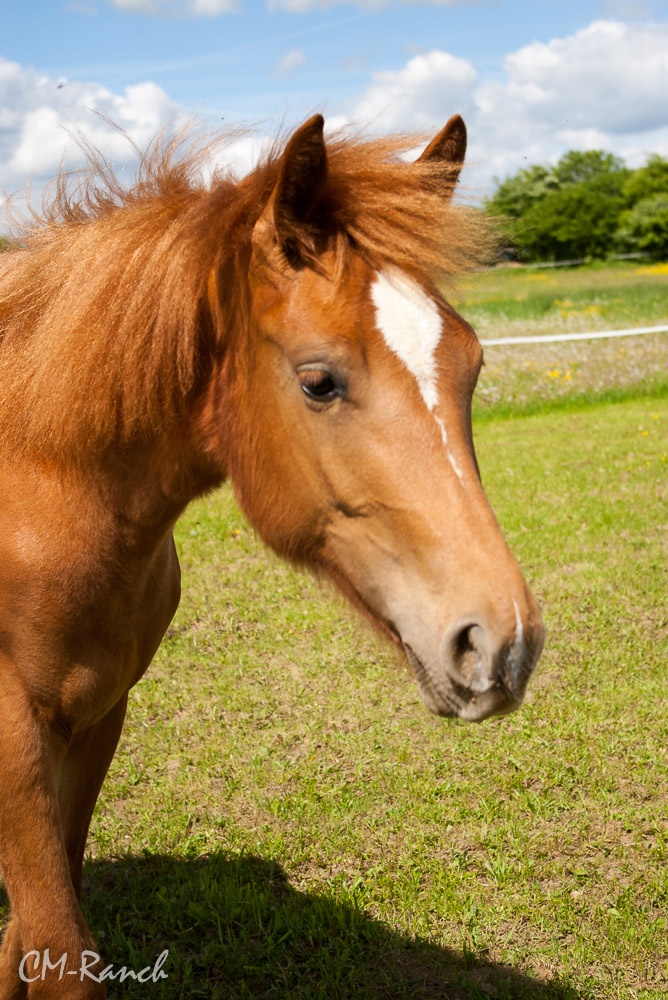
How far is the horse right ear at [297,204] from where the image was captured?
1.78 m

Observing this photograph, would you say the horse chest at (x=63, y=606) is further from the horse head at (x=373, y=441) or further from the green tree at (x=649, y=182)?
the green tree at (x=649, y=182)

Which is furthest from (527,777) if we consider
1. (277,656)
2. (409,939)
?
(277,656)

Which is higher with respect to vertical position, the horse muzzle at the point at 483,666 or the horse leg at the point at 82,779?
the horse muzzle at the point at 483,666

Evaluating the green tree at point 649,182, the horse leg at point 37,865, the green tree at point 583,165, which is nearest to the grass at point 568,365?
the horse leg at point 37,865

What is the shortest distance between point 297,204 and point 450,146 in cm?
56

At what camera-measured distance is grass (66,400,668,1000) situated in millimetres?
2848

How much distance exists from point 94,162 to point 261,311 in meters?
0.89

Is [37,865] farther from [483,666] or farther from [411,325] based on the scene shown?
[411,325]

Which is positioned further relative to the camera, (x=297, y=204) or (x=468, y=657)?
(x=297, y=204)

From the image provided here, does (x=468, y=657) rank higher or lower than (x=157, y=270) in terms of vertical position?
lower

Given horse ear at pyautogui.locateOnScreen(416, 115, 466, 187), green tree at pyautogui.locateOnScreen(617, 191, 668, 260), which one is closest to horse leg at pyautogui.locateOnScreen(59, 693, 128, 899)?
horse ear at pyautogui.locateOnScreen(416, 115, 466, 187)

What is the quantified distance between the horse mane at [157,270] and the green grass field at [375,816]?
509 millimetres

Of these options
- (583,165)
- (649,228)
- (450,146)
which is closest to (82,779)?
(450,146)

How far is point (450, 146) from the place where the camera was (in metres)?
2.18
